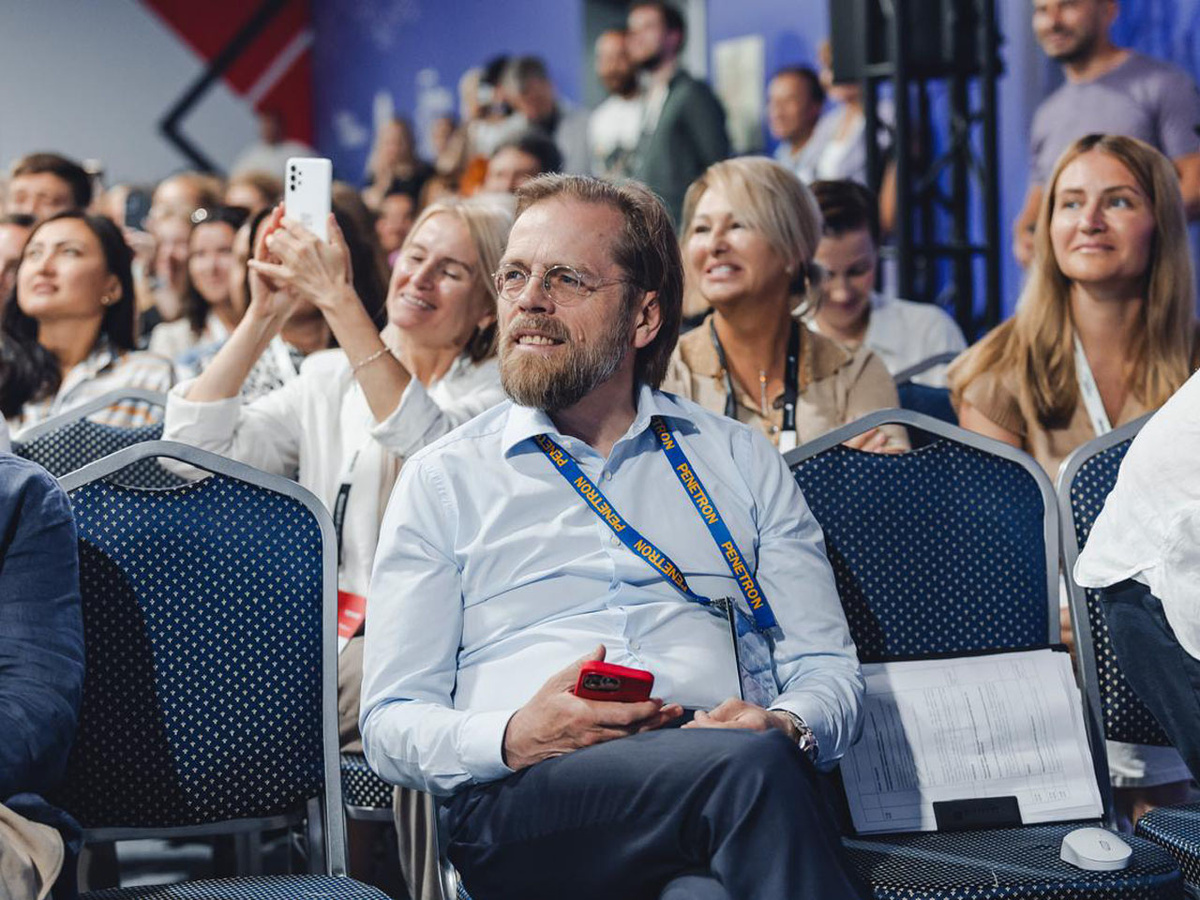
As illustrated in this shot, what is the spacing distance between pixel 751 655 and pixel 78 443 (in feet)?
5.22

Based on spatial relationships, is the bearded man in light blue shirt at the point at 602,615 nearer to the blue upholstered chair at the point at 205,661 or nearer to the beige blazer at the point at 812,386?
the blue upholstered chair at the point at 205,661

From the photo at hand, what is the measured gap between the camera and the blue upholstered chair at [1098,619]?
7.99ft

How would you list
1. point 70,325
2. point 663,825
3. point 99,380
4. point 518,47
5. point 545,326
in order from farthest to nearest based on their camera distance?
point 518,47
point 70,325
point 99,380
point 545,326
point 663,825

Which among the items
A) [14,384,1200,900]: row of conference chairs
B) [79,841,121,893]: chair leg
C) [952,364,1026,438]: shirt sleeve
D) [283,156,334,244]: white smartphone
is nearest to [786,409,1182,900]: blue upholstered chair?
[14,384,1200,900]: row of conference chairs

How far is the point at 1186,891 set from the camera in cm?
216

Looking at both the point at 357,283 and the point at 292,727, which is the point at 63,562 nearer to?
the point at 292,727

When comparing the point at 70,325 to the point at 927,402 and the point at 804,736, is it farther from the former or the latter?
the point at 804,736

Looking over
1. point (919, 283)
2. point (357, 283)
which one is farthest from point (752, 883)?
point (919, 283)

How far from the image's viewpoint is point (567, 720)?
190 cm

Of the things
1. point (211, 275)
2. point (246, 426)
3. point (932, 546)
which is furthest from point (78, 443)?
point (211, 275)

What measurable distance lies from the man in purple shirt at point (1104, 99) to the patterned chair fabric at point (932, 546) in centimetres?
305

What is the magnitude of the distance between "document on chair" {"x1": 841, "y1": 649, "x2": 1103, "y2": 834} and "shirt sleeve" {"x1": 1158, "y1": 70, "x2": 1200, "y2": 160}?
12.1ft

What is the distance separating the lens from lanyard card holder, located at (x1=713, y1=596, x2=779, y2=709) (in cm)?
219

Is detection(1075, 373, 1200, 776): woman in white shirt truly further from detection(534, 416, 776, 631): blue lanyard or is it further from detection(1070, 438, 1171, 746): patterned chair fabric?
detection(534, 416, 776, 631): blue lanyard
